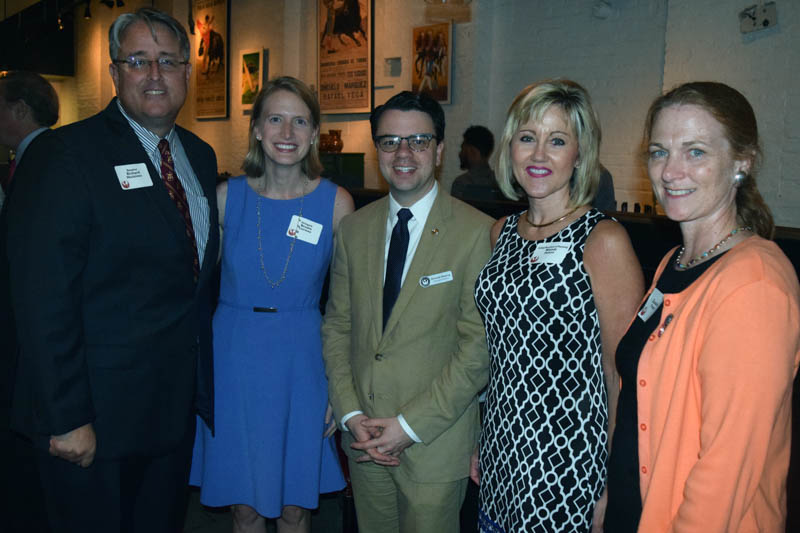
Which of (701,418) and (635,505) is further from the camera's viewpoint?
(635,505)

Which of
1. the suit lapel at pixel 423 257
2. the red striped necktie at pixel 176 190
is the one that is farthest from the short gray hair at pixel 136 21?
the suit lapel at pixel 423 257

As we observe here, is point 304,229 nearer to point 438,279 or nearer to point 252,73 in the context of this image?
point 438,279

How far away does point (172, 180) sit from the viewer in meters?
1.91

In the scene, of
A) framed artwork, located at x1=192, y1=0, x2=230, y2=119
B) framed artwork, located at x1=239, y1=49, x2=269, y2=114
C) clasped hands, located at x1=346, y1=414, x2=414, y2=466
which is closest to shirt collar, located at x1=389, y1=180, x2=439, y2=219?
clasped hands, located at x1=346, y1=414, x2=414, y2=466

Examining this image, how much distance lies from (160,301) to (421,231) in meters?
0.80

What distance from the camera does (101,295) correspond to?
1.71 meters

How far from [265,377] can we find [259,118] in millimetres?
904

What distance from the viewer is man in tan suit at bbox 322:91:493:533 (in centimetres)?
179

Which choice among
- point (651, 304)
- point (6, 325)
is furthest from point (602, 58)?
point (6, 325)

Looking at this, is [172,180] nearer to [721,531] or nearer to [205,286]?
[205,286]

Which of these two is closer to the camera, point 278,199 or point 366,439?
point 366,439

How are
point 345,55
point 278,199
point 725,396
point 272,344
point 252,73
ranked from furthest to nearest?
point 252,73 < point 345,55 < point 278,199 < point 272,344 < point 725,396

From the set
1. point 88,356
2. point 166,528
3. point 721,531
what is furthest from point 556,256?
point 166,528

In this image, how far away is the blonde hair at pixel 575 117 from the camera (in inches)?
63.7
